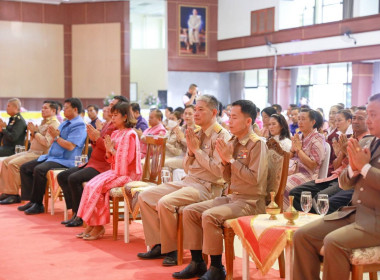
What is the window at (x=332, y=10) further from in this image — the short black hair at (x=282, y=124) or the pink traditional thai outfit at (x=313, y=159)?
the pink traditional thai outfit at (x=313, y=159)

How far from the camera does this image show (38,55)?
58.4 ft

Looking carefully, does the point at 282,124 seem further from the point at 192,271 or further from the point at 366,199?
the point at 366,199

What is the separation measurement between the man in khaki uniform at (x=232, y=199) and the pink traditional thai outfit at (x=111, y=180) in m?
1.39

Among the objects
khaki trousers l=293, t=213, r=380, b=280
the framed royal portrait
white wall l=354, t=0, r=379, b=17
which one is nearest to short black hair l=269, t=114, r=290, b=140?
khaki trousers l=293, t=213, r=380, b=280

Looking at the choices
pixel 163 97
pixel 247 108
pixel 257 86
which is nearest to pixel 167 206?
pixel 247 108

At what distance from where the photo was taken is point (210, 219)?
3.94 metres

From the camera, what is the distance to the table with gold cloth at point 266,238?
11.2 feet

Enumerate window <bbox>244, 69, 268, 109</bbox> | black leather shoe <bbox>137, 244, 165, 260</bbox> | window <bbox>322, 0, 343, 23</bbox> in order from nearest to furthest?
black leather shoe <bbox>137, 244, 165, 260</bbox> → window <bbox>322, 0, 343, 23</bbox> → window <bbox>244, 69, 268, 109</bbox>

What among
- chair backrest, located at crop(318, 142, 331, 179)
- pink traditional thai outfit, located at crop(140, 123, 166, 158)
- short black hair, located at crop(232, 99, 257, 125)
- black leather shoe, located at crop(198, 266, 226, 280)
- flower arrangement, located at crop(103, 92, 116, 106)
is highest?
short black hair, located at crop(232, 99, 257, 125)

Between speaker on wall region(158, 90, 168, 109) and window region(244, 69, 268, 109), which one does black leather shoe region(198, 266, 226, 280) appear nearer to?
window region(244, 69, 268, 109)

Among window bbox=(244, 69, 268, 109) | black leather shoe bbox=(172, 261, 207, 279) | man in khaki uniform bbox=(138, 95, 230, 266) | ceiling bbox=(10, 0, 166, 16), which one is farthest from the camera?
window bbox=(244, 69, 268, 109)

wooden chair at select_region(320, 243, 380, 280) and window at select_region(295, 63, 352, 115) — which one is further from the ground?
window at select_region(295, 63, 352, 115)

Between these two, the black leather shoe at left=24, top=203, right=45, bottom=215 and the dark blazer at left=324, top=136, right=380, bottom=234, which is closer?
the dark blazer at left=324, top=136, right=380, bottom=234

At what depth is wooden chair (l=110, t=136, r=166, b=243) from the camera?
5.23m
